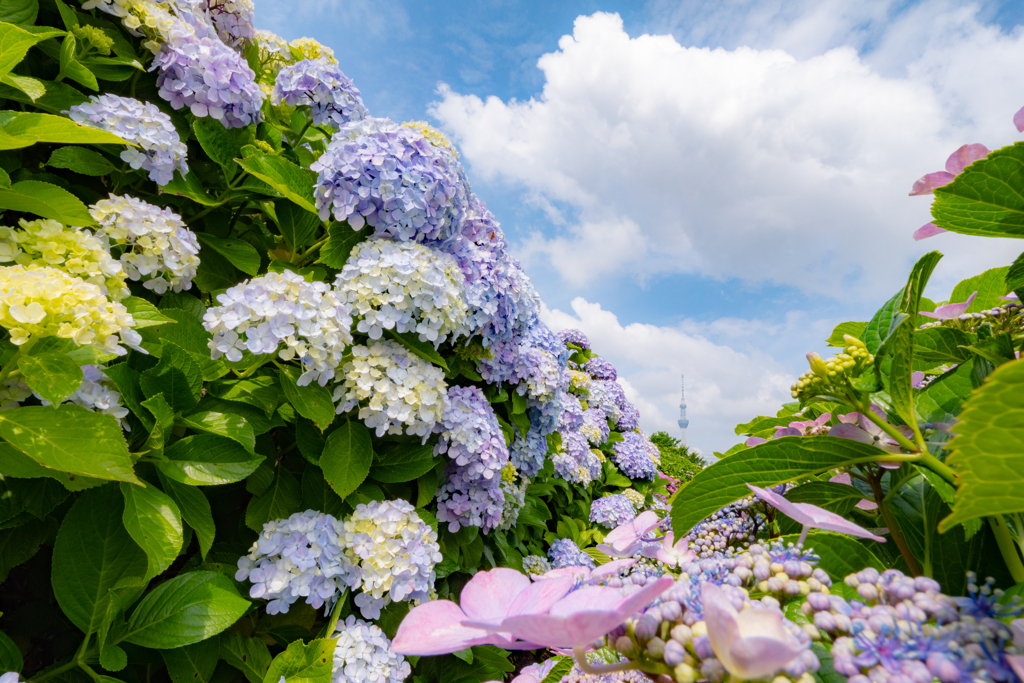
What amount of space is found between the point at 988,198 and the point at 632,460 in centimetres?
436

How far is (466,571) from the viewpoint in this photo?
196cm

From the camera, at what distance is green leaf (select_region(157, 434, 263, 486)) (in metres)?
1.20

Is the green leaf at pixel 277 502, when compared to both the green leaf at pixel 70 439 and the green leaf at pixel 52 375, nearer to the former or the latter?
the green leaf at pixel 70 439

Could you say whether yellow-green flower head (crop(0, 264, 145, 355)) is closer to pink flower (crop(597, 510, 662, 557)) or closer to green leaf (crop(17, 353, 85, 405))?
green leaf (crop(17, 353, 85, 405))

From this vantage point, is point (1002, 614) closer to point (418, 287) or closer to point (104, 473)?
point (104, 473)

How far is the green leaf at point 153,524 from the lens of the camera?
1045 millimetres

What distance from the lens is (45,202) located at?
1.16 meters

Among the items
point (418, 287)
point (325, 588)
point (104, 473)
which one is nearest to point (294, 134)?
point (418, 287)

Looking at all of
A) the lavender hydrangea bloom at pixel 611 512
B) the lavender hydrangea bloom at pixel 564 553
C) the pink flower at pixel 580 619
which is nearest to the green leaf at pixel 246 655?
the pink flower at pixel 580 619

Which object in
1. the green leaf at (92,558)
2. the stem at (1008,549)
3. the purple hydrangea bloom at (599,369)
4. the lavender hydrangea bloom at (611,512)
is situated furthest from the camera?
the purple hydrangea bloom at (599,369)

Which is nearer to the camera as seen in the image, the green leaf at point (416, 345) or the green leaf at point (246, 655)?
the green leaf at point (246, 655)

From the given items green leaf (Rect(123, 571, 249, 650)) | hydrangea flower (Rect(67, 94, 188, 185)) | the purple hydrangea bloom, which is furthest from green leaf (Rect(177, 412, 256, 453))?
the purple hydrangea bloom

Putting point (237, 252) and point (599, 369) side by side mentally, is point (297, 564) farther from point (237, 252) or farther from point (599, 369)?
point (599, 369)

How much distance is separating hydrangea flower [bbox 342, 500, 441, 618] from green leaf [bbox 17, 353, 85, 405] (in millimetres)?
779
